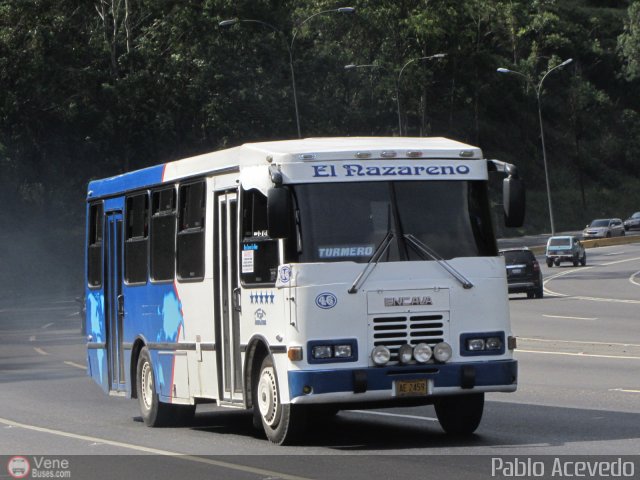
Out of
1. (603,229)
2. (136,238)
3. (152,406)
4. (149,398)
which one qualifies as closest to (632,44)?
(603,229)

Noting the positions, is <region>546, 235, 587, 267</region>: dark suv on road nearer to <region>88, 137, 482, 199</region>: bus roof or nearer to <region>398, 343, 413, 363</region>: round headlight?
<region>88, 137, 482, 199</region>: bus roof

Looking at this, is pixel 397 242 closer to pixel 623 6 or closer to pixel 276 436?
pixel 276 436

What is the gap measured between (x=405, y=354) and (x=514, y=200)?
6.09ft

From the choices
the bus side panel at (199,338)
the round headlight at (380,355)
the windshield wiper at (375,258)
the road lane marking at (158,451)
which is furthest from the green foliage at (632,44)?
the round headlight at (380,355)

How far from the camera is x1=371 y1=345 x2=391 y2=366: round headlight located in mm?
12289

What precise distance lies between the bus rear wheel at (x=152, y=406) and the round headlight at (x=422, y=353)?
4033 mm

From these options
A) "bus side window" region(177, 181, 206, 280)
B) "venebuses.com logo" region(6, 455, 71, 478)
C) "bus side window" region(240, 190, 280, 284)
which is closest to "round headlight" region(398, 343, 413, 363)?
"bus side window" region(240, 190, 280, 284)

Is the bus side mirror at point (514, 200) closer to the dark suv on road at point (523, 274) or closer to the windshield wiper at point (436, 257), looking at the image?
the windshield wiper at point (436, 257)

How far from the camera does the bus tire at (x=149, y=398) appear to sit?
15758 millimetres

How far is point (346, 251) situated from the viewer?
41.1 ft

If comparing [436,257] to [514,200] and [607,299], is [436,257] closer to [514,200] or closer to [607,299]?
[514,200]

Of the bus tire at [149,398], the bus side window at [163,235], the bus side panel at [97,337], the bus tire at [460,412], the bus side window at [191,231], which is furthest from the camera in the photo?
the bus side panel at [97,337]

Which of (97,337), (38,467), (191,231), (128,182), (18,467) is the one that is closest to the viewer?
(38,467)

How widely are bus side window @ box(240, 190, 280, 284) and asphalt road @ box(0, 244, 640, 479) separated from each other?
62.5 inches
